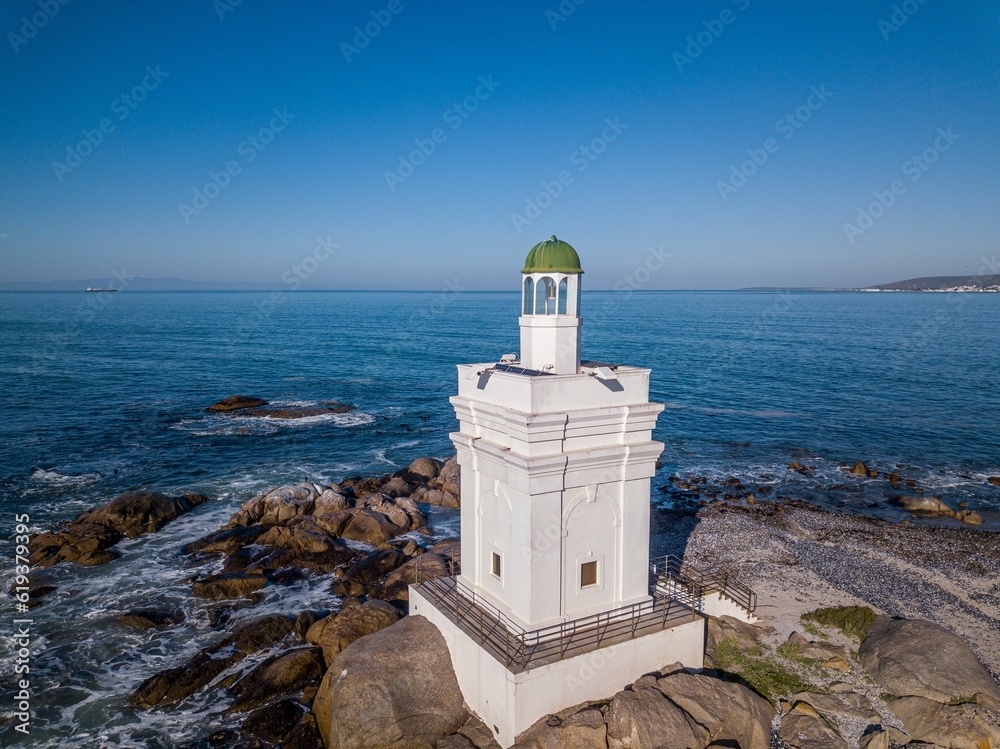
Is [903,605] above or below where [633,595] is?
below

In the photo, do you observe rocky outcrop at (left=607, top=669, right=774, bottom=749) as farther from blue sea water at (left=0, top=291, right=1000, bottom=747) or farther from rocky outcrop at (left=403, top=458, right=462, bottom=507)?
rocky outcrop at (left=403, top=458, right=462, bottom=507)

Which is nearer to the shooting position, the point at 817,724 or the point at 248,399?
the point at 817,724

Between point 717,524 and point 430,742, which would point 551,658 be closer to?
point 430,742

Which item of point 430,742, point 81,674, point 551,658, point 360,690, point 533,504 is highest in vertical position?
point 533,504

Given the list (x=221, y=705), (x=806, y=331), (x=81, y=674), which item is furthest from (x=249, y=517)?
(x=806, y=331)

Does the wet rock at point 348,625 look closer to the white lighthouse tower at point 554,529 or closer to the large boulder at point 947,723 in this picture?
the white lighthouse tower at point 554,529

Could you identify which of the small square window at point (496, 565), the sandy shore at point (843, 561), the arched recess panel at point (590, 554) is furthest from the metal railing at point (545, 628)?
the sandy shore at point (843, 561)
